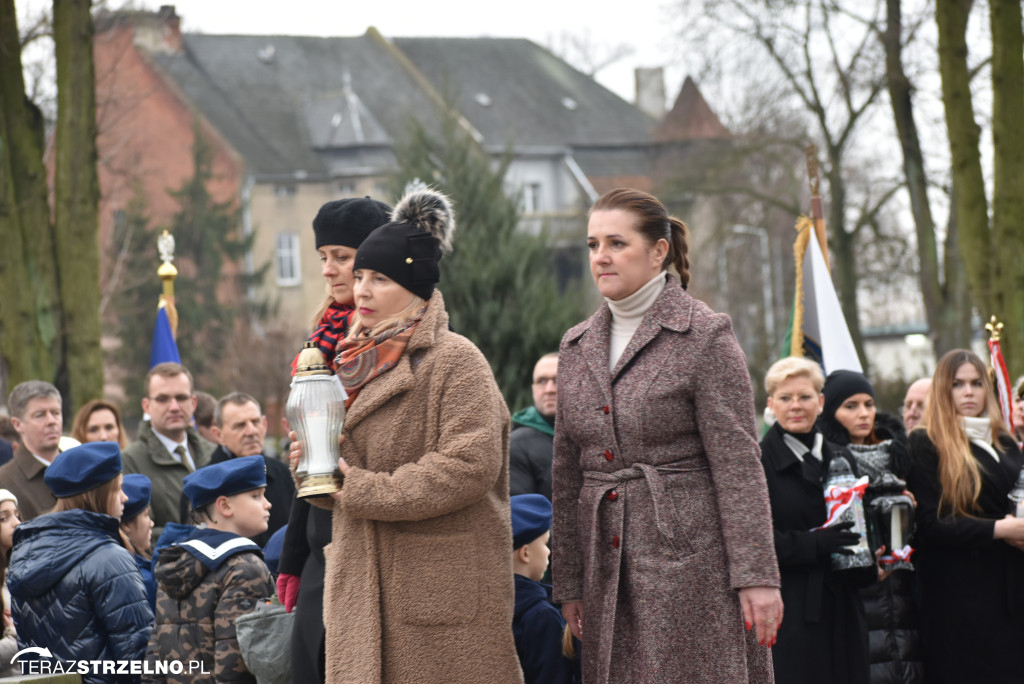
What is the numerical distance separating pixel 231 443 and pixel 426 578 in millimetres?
4606

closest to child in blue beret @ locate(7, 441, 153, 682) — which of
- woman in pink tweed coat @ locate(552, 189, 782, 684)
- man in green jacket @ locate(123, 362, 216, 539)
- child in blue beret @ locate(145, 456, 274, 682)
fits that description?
child in blue beret @ locate(145, 456, 274, 682)

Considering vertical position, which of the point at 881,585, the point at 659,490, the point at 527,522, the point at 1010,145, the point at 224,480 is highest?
the point at 1010,145

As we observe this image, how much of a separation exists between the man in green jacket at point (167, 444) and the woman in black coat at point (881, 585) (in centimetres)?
407

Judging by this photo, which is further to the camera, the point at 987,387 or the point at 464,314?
the point at 464,314

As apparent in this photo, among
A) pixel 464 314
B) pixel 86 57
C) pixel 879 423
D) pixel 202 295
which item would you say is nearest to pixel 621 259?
pixel 879 423

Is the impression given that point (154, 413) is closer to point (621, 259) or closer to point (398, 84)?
point (621, 259)

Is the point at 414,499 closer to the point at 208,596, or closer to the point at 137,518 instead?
the point at 208,596

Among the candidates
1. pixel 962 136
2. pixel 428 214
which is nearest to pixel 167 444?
pixel 428 214

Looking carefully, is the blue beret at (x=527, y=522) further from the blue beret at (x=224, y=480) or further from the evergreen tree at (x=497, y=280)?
Result: the evergreen tree at (x=497, y=280)

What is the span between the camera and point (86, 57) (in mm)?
11414

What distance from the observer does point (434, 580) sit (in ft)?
12.7

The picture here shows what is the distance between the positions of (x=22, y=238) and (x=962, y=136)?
8429 millimetres

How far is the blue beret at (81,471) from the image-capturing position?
208 inches

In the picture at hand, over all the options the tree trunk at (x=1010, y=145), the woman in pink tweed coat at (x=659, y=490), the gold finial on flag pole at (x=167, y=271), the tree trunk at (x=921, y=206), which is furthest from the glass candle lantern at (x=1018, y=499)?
the tree trunk at (x=921, y=206)
